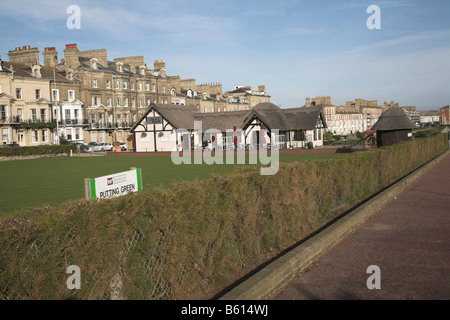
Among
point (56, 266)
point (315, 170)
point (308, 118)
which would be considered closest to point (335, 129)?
Result: point (308, 118)

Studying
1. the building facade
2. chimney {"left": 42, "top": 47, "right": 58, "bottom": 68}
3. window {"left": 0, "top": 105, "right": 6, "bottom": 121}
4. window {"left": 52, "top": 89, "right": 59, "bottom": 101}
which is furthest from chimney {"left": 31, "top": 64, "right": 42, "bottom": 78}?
the building facade

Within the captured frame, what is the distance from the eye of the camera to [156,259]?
526cm

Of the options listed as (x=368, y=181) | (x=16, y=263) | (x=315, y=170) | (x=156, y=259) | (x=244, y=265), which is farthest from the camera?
(x=368, y=181)

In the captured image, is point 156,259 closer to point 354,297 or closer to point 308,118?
point 354,297

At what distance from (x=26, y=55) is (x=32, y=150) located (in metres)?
25.1

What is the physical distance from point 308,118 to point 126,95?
3415 cm

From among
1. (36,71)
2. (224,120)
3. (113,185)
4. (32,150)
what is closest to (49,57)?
(36,71)

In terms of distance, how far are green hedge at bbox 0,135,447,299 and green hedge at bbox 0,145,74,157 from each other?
41928mm

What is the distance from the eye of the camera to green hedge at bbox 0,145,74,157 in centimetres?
4325

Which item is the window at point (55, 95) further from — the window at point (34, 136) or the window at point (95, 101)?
the window at point (95, 101)

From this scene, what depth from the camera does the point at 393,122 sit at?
3422 centimetres

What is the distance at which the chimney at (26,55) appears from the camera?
6316 centimetres

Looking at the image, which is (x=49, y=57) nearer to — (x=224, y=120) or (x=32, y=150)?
(x=32, y=150)

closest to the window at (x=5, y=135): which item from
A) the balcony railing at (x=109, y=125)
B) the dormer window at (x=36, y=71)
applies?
the dormer window at (x=36, y=71)
